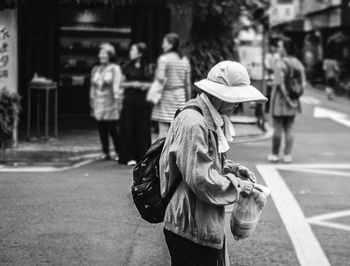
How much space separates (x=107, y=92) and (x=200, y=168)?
8.13 metres

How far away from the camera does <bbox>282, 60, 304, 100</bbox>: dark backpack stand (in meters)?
11.7

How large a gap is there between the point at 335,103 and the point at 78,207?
21389mm

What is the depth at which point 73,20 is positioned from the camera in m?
18.4

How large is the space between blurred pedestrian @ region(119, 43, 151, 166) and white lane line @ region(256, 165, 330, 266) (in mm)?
1933

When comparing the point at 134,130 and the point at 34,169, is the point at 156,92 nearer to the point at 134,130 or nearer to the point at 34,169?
the point at 134,130

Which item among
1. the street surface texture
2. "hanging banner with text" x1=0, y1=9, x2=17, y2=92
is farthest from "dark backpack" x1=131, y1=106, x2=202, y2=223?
"hanging banner with text" x1=0, y1=9, x2=17, y2=92

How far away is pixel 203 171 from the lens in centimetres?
356

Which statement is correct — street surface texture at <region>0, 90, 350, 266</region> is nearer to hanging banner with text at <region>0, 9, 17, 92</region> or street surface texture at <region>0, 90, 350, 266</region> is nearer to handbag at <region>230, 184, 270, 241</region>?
handbag at <region>230, 184, 270, 241</region>

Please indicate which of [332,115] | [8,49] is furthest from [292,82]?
[332,115]

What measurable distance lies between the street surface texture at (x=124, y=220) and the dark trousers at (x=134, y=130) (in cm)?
34

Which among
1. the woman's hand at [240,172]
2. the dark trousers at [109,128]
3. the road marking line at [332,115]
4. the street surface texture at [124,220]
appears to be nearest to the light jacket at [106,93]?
the dark trousers at [109,128]

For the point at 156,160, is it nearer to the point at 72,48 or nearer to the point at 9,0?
the point at 9,0

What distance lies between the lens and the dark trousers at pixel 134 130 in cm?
1098

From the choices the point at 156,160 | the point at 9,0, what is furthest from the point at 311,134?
the point at 156,160
